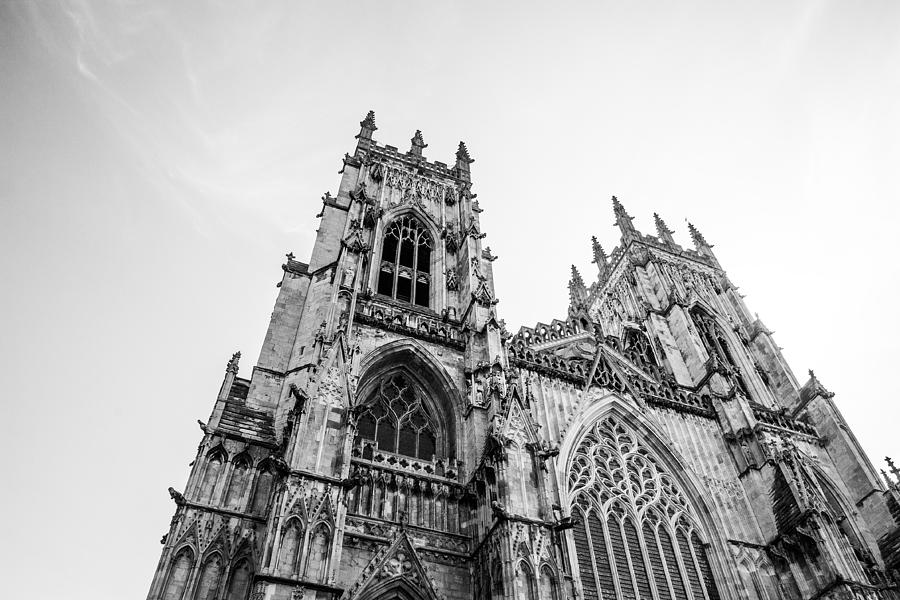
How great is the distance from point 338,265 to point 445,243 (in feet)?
17.5

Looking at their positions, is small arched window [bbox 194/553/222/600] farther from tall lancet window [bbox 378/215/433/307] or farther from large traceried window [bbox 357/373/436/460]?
tall lancet window [bbox 378/215/433/307]

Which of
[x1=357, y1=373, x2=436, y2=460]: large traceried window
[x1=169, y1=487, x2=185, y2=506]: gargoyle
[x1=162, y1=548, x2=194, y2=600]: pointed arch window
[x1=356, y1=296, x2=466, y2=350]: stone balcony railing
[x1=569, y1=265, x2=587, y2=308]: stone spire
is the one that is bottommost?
[x1=162, y1=548, x2=194, y2=600]: pointed arch window

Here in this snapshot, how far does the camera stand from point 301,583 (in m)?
10.5

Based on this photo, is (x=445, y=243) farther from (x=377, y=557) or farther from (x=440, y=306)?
(x=377, y=557)

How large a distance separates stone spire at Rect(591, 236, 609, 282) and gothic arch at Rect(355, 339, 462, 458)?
1799cm

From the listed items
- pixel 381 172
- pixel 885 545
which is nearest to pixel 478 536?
pixel 885 545

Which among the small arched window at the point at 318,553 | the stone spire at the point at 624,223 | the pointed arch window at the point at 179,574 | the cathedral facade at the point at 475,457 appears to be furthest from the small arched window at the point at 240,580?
the stone spire at the point at 624,223

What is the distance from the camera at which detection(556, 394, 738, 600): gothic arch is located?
16.0m

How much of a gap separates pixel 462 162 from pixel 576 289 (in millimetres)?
8263

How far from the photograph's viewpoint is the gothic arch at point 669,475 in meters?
16.0

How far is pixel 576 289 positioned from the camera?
3131 centimetres

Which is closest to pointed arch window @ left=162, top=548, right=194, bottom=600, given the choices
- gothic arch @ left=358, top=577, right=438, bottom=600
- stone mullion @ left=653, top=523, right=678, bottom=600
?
gothic arch @ left=358, top=577, right=438, bottom=600

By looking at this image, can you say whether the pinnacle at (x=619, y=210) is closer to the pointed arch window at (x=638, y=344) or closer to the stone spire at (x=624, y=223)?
the stone spire at (x=624, y=223)

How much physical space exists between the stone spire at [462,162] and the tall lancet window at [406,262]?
439cm
